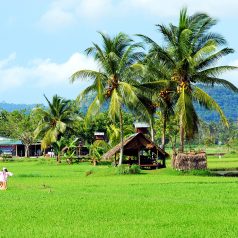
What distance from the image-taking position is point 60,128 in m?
52.0

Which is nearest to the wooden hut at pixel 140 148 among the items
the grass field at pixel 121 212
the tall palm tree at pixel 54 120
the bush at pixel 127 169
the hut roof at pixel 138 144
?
the hut roof at pixel 138 144

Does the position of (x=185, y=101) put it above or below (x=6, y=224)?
above

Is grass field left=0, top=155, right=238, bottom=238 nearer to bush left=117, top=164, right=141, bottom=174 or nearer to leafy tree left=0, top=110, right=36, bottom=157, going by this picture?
bush left=117, top=164, right=141, bottom=174

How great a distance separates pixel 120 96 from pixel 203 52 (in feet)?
18.8

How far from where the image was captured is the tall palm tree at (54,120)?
5184 cm

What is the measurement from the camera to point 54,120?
53.2m

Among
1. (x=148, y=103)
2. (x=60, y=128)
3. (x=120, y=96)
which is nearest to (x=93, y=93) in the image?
(x=120, y=96)

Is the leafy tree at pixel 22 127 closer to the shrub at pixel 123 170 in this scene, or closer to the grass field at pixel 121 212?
the shrub at pixel 123 170

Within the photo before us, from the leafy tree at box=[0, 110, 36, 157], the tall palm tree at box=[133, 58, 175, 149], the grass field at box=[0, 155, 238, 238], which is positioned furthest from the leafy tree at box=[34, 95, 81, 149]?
the grass field at box=[0, 155, 238, 238]

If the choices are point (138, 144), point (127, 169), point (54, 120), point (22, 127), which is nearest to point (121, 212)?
point (127, 169)

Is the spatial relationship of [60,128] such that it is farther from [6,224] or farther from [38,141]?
[6,224]

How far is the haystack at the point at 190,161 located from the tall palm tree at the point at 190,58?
119cm

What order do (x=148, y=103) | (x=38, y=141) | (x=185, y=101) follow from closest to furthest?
(x=185, y=101), (x=148, y=103), (x=38, y=141)

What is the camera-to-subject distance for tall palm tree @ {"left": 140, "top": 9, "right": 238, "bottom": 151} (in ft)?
98.4
